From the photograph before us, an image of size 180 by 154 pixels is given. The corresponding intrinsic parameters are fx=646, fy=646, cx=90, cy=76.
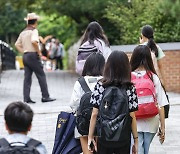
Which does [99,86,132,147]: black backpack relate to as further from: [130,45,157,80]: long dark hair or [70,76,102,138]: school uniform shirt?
[130,45,157,80]: long dark hair

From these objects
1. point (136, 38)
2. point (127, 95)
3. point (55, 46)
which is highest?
point (127, 95)

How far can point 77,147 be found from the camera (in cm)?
694

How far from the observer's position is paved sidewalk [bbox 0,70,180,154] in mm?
9312

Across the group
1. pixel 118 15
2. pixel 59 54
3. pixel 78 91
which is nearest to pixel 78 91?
pixel 78 91

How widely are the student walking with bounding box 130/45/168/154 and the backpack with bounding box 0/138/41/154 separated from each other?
222 centimetres

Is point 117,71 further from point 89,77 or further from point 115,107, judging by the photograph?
point 89,77

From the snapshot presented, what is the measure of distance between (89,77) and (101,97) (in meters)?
0.69

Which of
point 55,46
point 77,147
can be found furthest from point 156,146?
point 55,46

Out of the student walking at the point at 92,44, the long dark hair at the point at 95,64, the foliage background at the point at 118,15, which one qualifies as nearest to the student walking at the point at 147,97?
the long dark hair at the point at 95,64

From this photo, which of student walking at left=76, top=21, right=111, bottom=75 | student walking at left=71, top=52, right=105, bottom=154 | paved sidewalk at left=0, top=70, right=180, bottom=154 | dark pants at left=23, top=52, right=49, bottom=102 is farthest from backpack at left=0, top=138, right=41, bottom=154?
dark pants at left=23, top=52, right=49, bottom=102

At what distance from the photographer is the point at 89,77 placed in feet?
21.8

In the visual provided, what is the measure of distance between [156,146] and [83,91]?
9.39 ft

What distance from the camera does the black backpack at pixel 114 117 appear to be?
19.2 feet

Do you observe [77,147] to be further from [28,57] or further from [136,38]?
[136,38]
